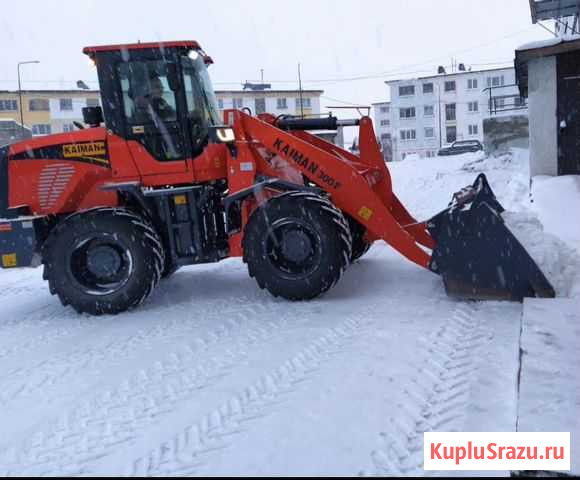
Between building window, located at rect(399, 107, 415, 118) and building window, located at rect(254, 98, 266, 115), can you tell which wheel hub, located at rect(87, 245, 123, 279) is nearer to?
building window, located at rect(254, 98, 266, 115)

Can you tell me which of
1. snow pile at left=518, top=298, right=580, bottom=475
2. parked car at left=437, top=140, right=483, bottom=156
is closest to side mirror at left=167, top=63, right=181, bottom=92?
snow pile at left=518, top=298, right=580, bottom=475

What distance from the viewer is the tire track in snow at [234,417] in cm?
297

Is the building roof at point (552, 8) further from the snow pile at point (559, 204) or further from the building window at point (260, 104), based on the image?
the building window at point (260, 104)

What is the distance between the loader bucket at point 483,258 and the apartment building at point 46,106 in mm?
49811

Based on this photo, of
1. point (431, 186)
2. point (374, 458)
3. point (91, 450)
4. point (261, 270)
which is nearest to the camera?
point (374, 458)

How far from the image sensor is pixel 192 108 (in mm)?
6016

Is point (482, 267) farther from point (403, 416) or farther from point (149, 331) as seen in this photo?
point (149, 331)

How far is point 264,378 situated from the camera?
3.96m

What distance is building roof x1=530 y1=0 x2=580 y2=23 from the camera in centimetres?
1644

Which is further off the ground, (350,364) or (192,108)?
(192,108)

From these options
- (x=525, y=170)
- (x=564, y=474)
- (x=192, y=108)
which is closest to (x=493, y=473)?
(x=564, y=474)

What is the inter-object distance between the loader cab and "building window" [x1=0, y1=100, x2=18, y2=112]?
2019 inches

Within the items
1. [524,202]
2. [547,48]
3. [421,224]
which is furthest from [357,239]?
[547,48]

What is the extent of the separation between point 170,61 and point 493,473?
472 cm
